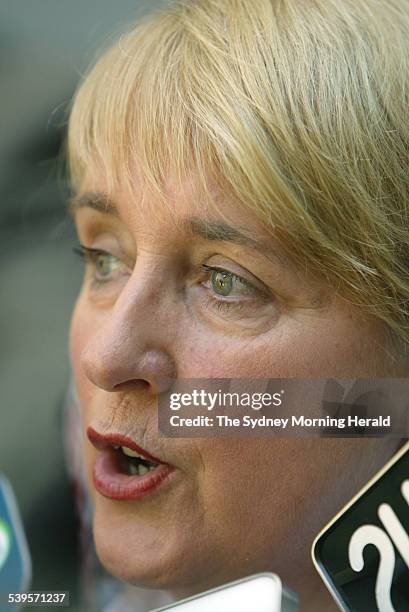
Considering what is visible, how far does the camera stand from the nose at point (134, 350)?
922mm

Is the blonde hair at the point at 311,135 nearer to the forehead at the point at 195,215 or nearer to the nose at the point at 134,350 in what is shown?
the forehead at the point at 195,215

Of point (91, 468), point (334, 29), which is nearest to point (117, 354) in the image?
point (91, 468)

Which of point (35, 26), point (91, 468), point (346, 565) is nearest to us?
point (346, 565)

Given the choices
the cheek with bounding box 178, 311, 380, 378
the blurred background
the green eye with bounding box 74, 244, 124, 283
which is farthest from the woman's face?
the blurred background

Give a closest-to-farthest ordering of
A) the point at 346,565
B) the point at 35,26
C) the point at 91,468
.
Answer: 1. the point at 346,565
2. the point at 91,468
3. the point at 35,26

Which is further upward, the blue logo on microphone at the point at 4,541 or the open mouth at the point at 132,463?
the open mouth at the point at 132,463

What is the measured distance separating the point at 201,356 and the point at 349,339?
16 cm

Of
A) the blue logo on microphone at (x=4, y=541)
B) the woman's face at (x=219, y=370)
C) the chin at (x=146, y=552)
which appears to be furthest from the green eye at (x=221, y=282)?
the blue logo on microphone at (x=4, y=541)

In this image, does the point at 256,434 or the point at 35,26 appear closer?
the point at 256,434

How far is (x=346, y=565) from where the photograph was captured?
86 cm

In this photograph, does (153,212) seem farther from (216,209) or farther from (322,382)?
(322,382)

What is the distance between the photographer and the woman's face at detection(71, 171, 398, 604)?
910 millimetres

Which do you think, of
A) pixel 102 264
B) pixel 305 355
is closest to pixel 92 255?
pixel 102 264

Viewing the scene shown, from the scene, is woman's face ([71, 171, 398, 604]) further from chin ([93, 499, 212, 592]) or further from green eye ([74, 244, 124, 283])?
green eye ([74, 244, 124, 283])
